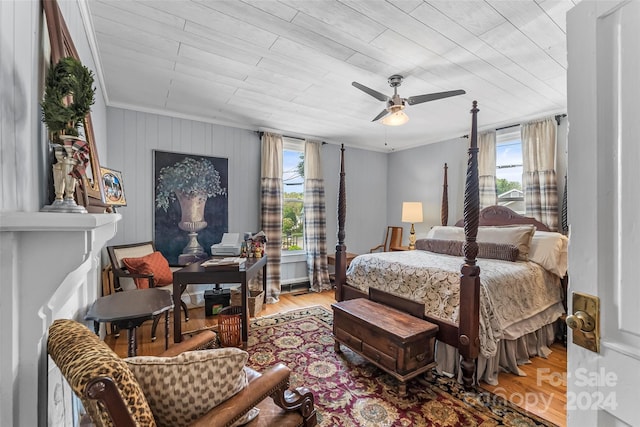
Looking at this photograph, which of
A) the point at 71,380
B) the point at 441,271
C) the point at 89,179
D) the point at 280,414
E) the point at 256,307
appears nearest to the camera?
the point at 71,380

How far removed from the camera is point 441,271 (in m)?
2.49

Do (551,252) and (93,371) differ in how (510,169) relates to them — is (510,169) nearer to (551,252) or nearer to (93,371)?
(551,252)

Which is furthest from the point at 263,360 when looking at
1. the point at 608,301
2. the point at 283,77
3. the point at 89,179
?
the point at 283,77

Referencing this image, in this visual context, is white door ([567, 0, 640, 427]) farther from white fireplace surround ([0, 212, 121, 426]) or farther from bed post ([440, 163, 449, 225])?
bed post ([440, 163, 449, 225])

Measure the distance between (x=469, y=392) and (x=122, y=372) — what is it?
227cm

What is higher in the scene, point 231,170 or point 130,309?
point 231,170

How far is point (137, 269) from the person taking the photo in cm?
294

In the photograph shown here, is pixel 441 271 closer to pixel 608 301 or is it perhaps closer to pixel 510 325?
pixel 510 325

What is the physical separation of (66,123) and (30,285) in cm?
54

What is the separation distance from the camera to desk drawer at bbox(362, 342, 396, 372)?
6.80 ft

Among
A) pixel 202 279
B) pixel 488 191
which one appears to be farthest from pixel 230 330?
pixel 488 191

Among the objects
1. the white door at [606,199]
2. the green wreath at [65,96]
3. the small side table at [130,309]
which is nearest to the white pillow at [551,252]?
the white door at [606,199]

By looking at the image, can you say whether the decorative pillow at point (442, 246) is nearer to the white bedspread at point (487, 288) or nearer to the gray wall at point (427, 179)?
the white bedspread at point (487, 288)

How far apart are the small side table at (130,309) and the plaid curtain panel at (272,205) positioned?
7.78ft
